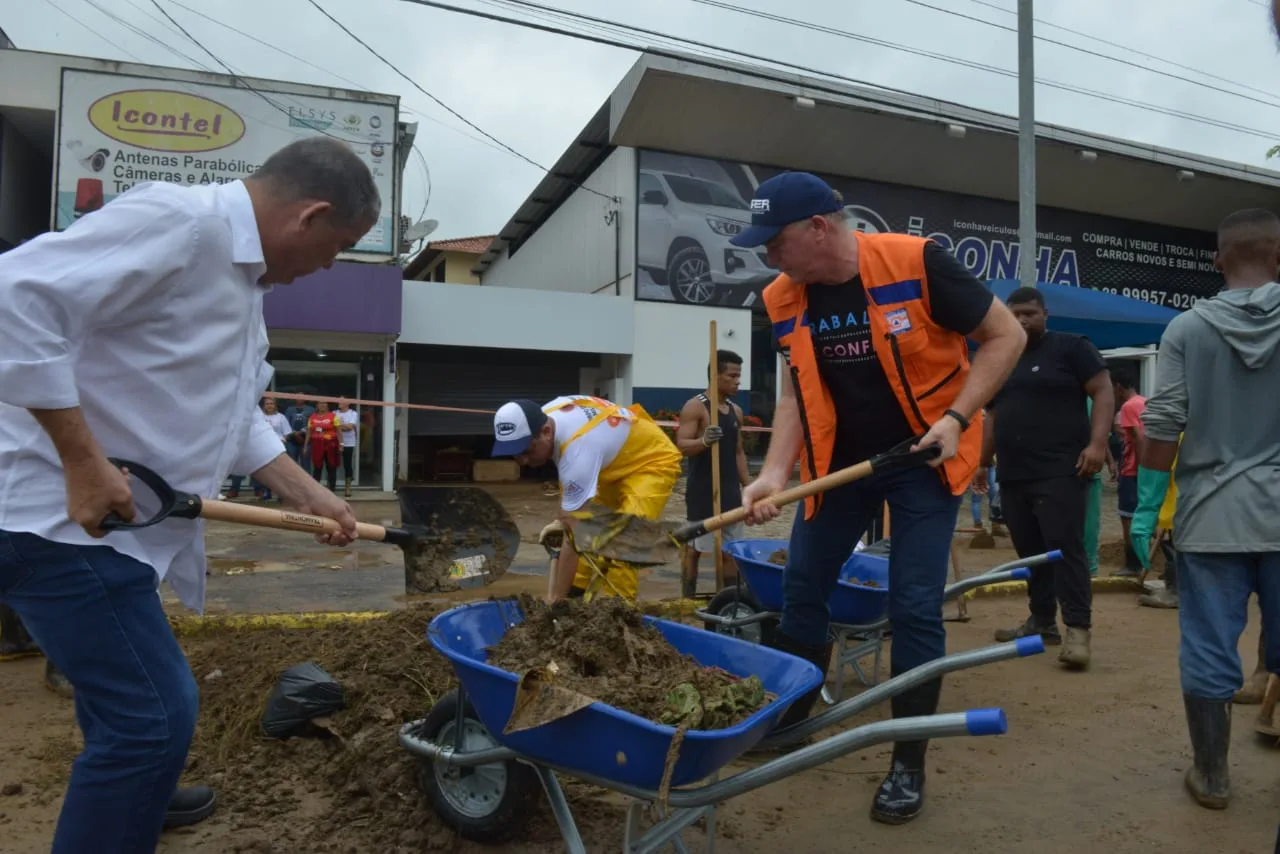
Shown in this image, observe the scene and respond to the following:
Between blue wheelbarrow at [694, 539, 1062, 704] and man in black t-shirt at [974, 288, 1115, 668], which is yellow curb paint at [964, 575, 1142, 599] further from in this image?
blue wheelbarrow at [694, 539, 1062, 704]

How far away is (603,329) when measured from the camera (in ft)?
51.9

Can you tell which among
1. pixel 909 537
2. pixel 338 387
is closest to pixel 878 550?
pixel 909 537

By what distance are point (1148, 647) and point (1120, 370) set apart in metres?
3.46

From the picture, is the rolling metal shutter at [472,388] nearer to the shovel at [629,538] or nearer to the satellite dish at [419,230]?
the satellite dish at [419,230]

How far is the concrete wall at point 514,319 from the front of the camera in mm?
14828

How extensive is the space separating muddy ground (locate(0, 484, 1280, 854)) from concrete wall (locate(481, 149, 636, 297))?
1268 cm

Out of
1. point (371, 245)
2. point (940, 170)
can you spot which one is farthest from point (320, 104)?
point (940, 170)

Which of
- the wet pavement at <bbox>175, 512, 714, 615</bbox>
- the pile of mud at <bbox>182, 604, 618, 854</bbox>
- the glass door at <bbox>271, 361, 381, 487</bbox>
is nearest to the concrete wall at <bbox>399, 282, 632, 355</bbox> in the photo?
the glass door at <bbox>271, 361, 381, 487</bbox>

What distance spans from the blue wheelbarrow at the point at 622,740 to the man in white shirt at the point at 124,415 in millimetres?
746

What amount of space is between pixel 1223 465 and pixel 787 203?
1695 millimetres

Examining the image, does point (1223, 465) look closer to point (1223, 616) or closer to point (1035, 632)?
point (1223, 616)

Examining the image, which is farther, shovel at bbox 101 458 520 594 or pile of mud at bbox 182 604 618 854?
shovel at bbox 101 458 520 594

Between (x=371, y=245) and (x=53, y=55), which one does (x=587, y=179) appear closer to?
(x=371, y=245)

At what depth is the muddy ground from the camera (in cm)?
280
